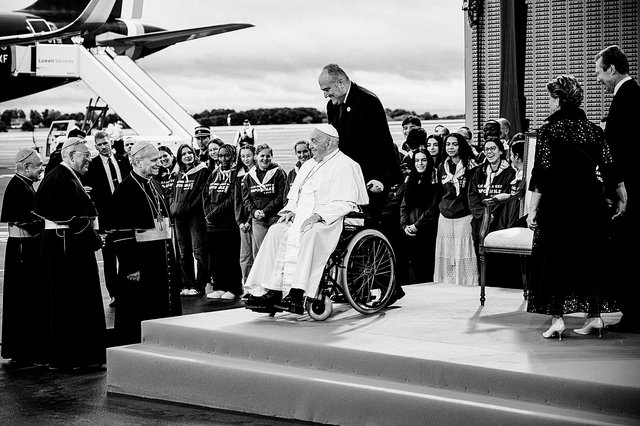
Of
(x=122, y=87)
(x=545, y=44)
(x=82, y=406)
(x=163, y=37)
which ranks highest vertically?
(x=163, y=37)

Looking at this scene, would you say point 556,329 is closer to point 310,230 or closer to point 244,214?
point 310,230

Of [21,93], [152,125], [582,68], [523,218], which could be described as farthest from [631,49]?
[21,93]

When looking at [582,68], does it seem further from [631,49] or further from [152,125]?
[152,125]

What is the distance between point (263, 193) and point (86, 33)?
785 inches

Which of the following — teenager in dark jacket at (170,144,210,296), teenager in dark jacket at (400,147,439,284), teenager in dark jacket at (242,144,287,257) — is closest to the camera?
teenager in dark jacket at (400,147,439,284)

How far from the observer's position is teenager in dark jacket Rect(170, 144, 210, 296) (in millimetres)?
8961

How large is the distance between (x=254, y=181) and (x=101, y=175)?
1424mm

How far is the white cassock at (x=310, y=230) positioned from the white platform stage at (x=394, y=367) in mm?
252

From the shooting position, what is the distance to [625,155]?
489cm

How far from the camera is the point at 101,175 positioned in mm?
8688

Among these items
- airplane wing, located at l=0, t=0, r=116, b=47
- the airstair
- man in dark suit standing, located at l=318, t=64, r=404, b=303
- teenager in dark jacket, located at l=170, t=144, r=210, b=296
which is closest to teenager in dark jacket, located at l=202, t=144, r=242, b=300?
teenager in dark jacket, located at l=170, t=144, r=210, b=296

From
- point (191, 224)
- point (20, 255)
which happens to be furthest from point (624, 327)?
point (191, 224)

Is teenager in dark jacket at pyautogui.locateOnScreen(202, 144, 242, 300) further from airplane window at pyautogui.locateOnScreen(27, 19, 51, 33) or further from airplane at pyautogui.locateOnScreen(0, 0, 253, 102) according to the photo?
airplane window at pyautogui.locateOnScreen(27, 19, 51, 33)

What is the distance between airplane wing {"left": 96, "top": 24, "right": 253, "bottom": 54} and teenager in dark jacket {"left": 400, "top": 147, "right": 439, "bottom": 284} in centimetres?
1730
